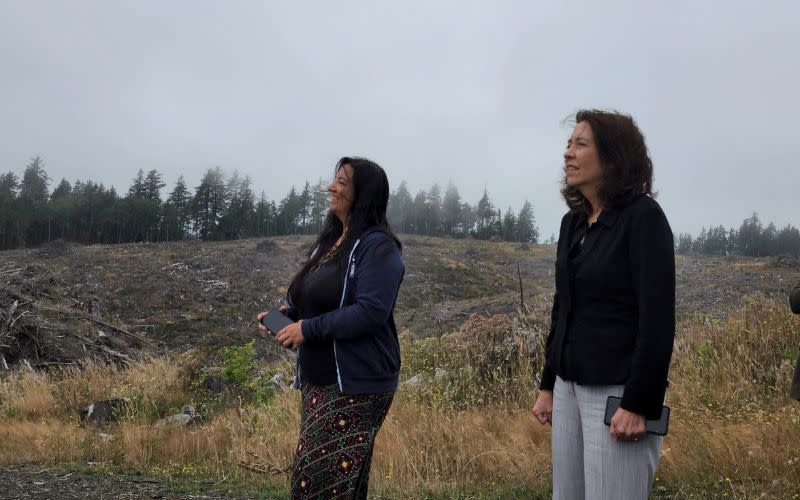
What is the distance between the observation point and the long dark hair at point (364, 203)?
256 cm

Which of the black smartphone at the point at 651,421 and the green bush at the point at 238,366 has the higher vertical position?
the black smartphone at the point at 651,421

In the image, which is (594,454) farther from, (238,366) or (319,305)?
(238,366)

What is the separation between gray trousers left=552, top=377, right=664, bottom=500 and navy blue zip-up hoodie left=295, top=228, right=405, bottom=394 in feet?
2.49

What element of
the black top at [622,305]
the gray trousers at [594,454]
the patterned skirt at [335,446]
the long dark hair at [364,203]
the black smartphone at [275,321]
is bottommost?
the patterned skirt at [335,446]

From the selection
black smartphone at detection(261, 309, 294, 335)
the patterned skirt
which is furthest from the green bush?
the patterned skirt

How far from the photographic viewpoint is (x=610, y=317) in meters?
1.74

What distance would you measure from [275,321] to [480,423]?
2.72 meters

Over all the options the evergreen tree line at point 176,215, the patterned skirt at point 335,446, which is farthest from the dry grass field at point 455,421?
the evergreen tree line at point 176,215

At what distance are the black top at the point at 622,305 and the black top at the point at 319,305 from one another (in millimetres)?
913

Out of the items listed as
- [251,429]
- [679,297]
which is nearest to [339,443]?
[251,429]

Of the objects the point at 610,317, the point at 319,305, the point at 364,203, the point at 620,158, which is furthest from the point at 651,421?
the point at 364,203

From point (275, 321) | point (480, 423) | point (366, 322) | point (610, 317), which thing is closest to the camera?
point (610, 317)

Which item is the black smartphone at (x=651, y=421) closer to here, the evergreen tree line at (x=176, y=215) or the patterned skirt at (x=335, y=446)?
the patterned skirt at (x=335, y=446)

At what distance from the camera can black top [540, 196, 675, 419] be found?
1.61m
